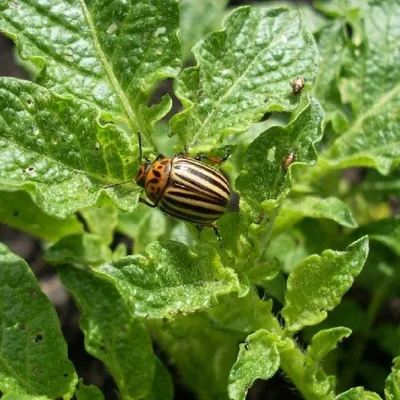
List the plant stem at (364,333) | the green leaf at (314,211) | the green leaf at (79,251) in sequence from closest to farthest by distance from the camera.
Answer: the green leaf at (314,211) < the green leaf at (79,251) < the plant stem at (364,333)

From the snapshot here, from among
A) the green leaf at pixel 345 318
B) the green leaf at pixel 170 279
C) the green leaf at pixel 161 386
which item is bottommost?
the green leaf at pixel 345 318

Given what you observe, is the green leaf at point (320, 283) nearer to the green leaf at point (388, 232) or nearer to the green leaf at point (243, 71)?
the green leaf at point (243, 71)

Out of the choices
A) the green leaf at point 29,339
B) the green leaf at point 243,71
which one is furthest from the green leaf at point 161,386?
the green leaf at point 243,71

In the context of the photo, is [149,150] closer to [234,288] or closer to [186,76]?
[186,76]

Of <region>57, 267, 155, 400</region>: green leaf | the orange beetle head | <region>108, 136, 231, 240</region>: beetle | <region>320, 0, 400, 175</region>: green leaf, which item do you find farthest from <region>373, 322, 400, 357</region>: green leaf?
the orange beetle head

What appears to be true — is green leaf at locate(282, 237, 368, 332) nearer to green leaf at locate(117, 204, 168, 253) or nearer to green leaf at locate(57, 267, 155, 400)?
green leaf at locate(57, 267, 155, 400)

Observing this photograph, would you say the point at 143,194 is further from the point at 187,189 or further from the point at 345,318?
the point at 345,318
